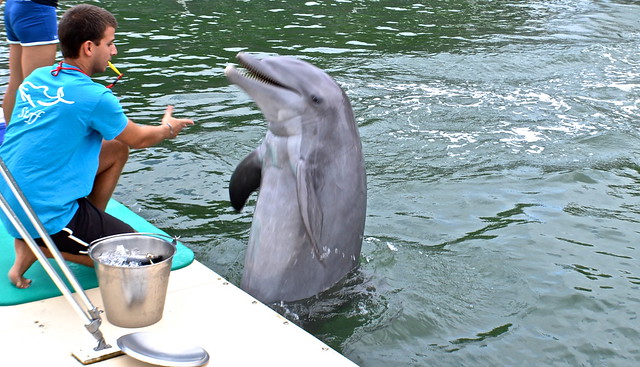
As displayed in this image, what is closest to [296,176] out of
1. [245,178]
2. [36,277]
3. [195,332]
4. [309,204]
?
[309,204]

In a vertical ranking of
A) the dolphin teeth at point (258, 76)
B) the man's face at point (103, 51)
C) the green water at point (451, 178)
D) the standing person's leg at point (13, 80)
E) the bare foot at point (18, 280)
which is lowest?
the green water at point (451, 178)

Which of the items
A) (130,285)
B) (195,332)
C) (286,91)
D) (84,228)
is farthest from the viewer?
(286,91)

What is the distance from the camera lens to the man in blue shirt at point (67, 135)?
4273 mm

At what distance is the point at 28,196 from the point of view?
14.1 ft

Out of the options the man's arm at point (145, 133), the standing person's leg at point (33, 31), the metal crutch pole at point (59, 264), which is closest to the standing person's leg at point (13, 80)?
the standing person's leg at point (33, 31)

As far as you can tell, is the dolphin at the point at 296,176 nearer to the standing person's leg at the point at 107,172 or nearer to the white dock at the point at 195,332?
the white dock at the point at 195,332

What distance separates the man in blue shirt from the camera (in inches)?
168

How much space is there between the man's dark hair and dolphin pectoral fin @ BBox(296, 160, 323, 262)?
1409 millimetres

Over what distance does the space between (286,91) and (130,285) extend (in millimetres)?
1613

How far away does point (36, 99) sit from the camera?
170 inches

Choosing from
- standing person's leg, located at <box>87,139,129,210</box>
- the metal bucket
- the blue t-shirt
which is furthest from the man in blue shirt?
standing person's leg, located at <box>87,139,129,210</box>

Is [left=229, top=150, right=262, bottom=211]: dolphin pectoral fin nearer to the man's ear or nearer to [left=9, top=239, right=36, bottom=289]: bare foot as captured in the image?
the man's ear

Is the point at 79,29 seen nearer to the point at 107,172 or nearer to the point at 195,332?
the point at 107,172

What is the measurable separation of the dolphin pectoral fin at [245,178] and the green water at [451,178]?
2.45 feet
